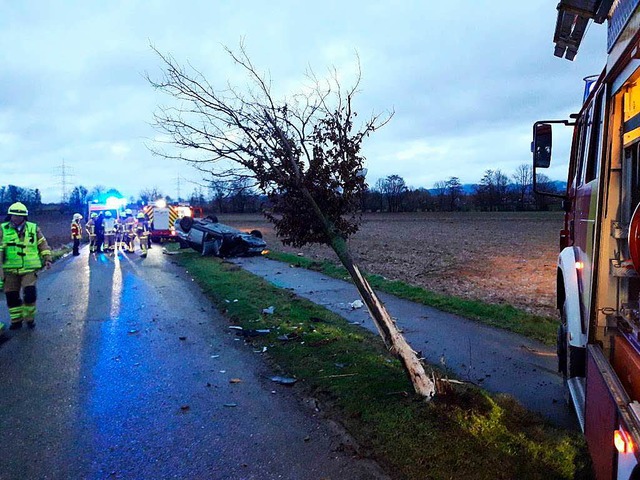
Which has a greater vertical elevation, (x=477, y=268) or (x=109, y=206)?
(x=109, y=206)

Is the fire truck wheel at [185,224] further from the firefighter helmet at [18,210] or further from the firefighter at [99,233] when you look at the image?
the firefighter helmet at [18,210]

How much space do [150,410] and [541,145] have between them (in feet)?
13.8

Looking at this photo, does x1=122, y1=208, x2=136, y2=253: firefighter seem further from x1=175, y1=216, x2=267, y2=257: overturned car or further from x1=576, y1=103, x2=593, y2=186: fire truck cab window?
x1=576, y1=103, x2=593, y2=186: fire truck cab window

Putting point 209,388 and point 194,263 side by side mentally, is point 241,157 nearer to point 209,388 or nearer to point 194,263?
point 209,388

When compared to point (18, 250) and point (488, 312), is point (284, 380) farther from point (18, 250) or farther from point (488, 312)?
point (18, 250)

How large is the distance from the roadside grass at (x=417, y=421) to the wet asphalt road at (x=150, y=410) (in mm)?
247

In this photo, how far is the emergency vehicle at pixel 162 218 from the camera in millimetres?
25766

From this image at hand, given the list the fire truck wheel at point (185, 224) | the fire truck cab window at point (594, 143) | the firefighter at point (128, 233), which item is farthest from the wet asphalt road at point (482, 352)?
the firefighter at point (128, 233)

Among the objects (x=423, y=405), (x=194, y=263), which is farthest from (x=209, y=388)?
(x=194, y=263)

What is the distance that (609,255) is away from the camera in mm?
2947

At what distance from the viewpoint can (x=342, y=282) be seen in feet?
39.1

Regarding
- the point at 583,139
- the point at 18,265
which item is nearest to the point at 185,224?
the point at 18,265

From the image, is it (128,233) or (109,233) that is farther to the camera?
(128,233)

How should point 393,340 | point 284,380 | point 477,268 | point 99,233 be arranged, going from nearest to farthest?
point 393,340 → point 284,380 → point 477,268 → point 99,233
